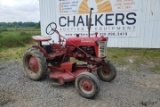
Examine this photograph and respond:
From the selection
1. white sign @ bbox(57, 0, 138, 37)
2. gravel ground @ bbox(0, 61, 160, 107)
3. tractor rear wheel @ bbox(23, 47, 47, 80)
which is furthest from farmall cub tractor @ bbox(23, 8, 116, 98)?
white sign @ bbox(57, 0, 138, 37)

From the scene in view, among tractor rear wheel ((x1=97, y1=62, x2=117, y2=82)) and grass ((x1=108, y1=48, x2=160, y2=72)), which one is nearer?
tractor rear wheel ((x1=97, y1=62, x2=117, y2=82))

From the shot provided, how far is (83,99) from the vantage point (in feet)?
12.4

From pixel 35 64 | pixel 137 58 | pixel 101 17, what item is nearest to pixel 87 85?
pixel 35 64

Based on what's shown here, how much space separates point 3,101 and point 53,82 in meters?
1.33

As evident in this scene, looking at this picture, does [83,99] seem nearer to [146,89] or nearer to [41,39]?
[146,89]

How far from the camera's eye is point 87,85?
3.81 meters

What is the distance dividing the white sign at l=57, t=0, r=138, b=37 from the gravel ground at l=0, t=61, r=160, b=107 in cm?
400

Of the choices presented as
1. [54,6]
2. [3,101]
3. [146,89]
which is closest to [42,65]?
[3,101]

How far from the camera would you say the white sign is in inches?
341

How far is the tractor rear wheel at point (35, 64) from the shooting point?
454 centimetres

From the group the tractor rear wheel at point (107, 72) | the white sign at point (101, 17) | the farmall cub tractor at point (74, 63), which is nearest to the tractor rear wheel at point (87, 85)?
the farmall cub tractor at point (74, 63)

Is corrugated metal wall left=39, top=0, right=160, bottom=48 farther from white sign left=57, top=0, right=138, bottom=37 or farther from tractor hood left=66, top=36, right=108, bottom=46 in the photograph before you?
tractor hood left=66, top=36, right=108, bottom=46

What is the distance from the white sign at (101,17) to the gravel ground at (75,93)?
400 cm

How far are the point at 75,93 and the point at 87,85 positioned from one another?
40 centimetres
